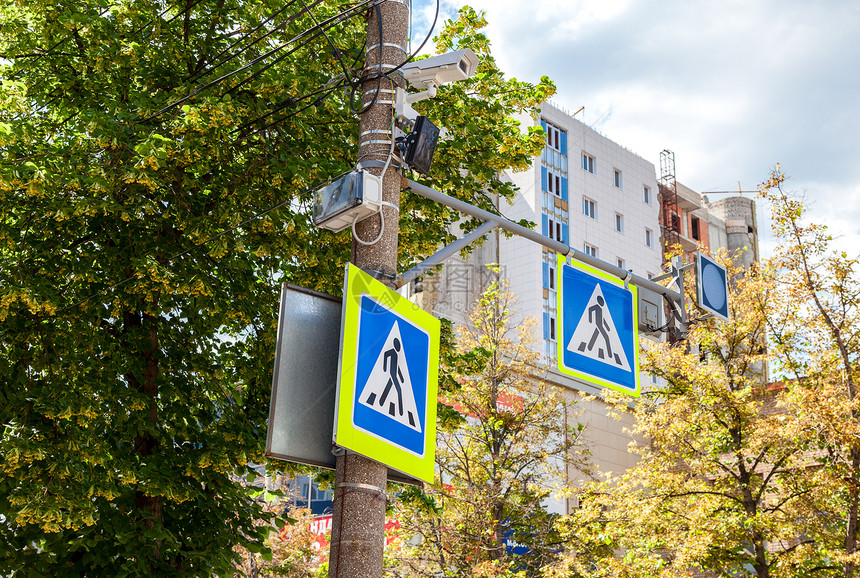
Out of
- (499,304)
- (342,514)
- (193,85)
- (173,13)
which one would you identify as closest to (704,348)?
(342,514)

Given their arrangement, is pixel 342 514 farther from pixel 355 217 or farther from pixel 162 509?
pixel 162 509

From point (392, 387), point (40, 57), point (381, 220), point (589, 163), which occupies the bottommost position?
point (392, 387)

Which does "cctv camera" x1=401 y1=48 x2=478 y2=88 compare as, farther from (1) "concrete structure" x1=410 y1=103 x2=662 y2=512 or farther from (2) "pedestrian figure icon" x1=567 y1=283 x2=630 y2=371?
(1) "concrete structure" x1=410 y1=103 x2=662 y2=512

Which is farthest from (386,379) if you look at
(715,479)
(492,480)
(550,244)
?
(492,480)

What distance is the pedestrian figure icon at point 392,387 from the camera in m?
6.55

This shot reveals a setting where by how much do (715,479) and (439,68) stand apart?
16.6m

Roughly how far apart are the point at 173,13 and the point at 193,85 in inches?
122

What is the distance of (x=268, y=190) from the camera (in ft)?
39.3

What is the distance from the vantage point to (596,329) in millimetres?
9133

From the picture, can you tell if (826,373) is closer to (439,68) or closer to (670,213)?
(439,68)

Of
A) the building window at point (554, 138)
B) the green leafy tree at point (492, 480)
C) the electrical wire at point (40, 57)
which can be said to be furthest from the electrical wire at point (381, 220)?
the building window at point (554, 138)

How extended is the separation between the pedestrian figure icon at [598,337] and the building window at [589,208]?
5434 centimetres

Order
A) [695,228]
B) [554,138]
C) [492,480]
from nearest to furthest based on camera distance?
[492,480] < [554,138] < [695,228]

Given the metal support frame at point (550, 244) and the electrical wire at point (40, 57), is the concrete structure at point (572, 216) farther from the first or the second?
the metal support frame at point (550, 244)
